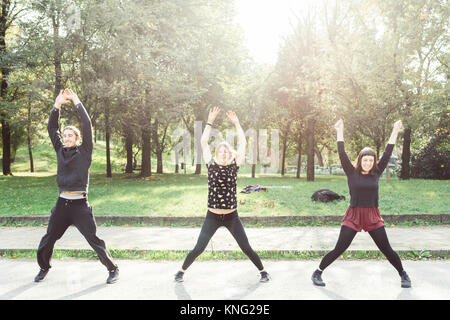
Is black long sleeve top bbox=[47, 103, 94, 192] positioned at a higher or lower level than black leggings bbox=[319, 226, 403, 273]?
higher

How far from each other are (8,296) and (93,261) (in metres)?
1.70

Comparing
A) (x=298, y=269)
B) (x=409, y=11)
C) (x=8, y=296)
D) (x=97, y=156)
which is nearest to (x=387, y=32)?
(x=409, y=11)

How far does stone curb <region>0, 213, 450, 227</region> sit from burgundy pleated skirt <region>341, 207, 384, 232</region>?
3834 mm

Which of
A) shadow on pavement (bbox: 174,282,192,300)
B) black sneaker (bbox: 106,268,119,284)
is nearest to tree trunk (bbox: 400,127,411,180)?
shadow on pavement (bbox: 174,282,192,300)

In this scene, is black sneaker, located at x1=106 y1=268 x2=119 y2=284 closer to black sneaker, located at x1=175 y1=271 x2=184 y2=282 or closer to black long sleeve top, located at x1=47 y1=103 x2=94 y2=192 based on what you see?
black sneaker, located at x1=175 y1=271 x2=184 y2=282

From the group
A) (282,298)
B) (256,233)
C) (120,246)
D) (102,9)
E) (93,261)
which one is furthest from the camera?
(102,9)

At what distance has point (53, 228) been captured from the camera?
4.80 meters

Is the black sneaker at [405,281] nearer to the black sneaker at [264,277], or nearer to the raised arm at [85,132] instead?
the black sneaker at [264,277]

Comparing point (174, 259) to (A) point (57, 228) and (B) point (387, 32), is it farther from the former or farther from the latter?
(B) point (387, 32)

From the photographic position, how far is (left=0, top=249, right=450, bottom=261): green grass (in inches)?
233

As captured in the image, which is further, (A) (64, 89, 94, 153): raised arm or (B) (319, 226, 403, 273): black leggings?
(A) (64, 89, 94, 153): raised arm

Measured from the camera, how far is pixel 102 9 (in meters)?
16.6

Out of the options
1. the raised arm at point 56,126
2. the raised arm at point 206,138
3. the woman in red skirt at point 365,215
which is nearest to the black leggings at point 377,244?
the woman in red skirt at point 365,215

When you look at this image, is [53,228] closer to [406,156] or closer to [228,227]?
[228,227]
